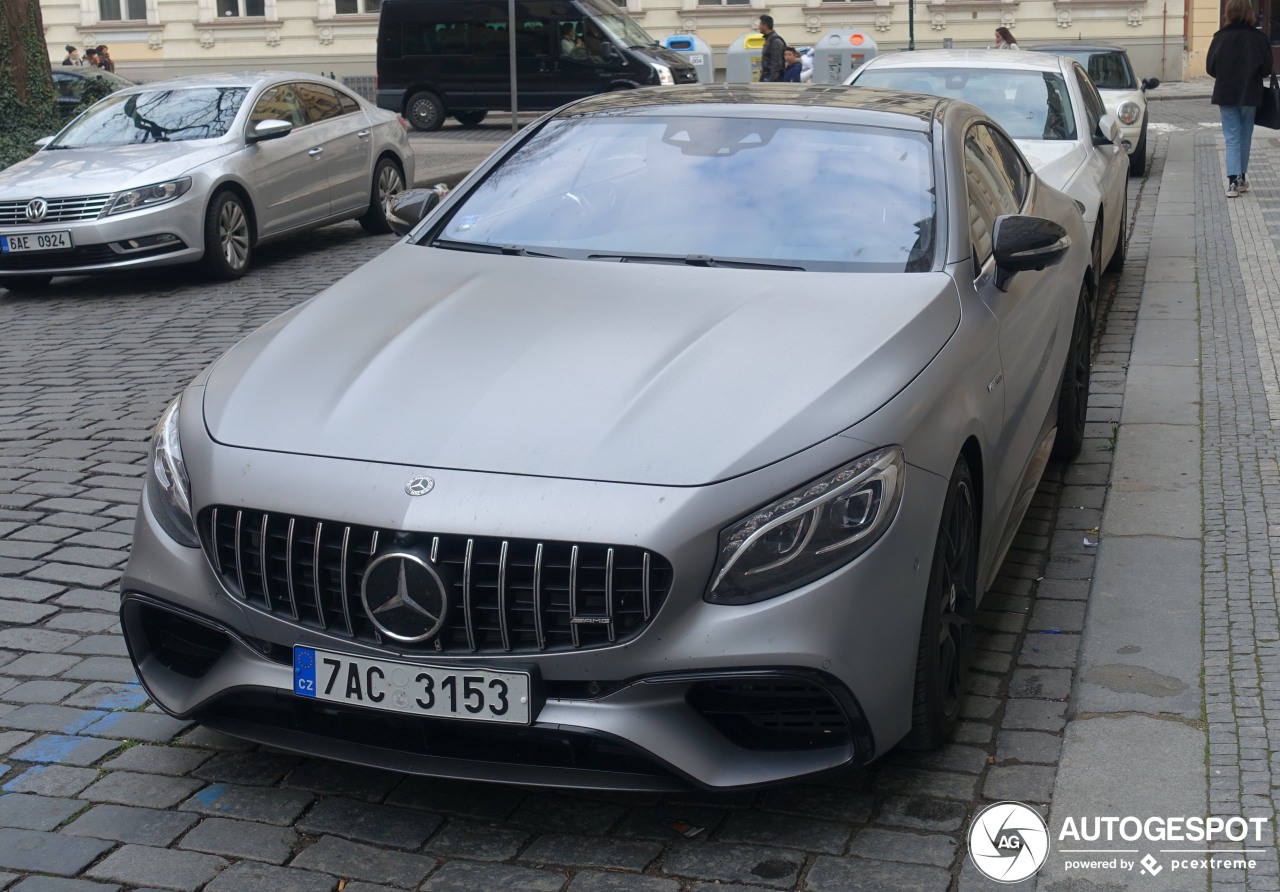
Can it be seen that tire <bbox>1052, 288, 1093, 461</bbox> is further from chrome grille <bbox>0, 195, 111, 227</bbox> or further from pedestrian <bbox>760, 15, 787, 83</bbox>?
pedestrian <bbox>760, 15, 787, 83</bbox>

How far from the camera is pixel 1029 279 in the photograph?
492cm

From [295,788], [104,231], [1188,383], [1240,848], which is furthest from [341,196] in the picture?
[1240,848]

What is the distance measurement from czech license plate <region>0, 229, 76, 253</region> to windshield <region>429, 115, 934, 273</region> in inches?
254

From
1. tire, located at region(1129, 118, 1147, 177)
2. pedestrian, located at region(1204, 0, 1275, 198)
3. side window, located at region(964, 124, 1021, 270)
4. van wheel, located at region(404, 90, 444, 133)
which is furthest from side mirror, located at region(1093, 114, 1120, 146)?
van wheel, located at region(404, 90, 444, 133)

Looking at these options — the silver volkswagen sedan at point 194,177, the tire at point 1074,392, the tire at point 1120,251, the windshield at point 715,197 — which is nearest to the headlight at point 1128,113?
the tire at point 1120,251

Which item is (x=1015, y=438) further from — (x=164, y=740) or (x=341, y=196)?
(x=341, y=196)

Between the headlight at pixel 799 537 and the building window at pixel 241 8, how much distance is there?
36589 mm

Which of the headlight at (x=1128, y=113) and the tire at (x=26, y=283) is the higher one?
the headlight at (x=1128, y=113)

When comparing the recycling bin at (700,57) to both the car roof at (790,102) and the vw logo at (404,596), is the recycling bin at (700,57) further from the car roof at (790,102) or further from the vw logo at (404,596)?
the vw logo at (404,596)

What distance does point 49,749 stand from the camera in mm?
3871

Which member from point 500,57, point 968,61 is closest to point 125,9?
point 500,57

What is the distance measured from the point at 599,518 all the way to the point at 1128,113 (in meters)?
14.4

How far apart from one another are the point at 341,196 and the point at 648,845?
10.4 m

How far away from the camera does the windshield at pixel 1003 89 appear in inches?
371
